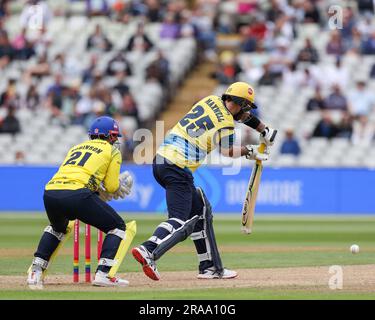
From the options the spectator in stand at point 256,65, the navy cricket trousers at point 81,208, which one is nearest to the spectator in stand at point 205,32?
the spectator in stand at point 256,65

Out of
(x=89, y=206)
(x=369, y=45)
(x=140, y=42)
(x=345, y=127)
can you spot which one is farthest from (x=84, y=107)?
(x=89, y=206)

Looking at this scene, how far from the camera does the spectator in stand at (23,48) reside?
32031mm

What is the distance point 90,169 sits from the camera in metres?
12.2

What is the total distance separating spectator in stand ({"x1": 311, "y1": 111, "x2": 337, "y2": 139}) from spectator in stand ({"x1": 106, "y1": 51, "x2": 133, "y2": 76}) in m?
6.08

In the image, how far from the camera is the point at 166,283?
12617 millimetres

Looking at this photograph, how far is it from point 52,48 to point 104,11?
2.49 meters

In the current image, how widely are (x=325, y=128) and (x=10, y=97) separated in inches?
353

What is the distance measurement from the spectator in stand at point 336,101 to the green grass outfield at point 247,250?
3813 millimetres

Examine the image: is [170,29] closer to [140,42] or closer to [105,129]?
[140,42]

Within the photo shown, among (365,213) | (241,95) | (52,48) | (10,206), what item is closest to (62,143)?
(10,206)

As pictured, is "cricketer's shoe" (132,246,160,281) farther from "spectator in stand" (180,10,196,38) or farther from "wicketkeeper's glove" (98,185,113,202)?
"spectator in stand" (180,10,196,38)

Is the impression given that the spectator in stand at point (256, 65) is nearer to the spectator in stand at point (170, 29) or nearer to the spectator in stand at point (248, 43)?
the spectator in stand at point (248, 43)

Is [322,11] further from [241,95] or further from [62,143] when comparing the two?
[241,95]

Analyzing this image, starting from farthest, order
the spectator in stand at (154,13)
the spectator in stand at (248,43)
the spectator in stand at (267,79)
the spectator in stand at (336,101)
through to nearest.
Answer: the spectator in stand at (154,13)
the spectator in stand at (248,43)
the spectator in stand at (267,79)
the spectator in stand at (336,101)
